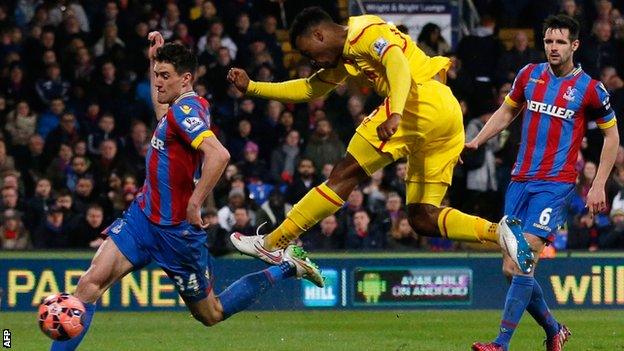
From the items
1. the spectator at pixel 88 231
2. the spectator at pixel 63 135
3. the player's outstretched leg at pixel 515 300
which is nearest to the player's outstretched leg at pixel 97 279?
the player's outstretched leg at pixel 515 300

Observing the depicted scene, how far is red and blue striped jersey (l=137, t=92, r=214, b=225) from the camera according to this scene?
1022 cm

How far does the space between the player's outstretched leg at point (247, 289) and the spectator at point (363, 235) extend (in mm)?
6235

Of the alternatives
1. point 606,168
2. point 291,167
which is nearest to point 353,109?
point 291,167

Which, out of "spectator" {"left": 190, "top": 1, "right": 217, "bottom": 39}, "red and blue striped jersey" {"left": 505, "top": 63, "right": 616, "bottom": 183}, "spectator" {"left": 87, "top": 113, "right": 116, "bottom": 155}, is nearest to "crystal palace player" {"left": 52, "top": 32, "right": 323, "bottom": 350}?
"red and blue striped jersey" {"left": 505, "top": 63, "right": 616, "bottom": 183}

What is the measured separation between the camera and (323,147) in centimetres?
1892

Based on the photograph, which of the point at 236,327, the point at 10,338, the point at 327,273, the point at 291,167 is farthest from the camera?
the point at 291,167

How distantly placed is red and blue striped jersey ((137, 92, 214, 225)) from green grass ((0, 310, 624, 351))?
9.06 ft

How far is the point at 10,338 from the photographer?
1378cm

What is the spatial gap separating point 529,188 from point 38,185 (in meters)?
7.97

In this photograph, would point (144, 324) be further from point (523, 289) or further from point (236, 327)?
point (523, 289)

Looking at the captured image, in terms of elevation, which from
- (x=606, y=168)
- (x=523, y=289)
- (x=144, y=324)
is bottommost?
(x=144, y=324)

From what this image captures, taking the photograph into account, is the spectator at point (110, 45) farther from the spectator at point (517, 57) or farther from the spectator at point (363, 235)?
the spectator at point (517, 57)

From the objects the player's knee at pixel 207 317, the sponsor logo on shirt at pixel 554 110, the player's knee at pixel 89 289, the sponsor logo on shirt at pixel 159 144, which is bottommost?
the player's knee at pixel 207 317

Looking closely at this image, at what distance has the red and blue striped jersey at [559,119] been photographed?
11695 millimetres
